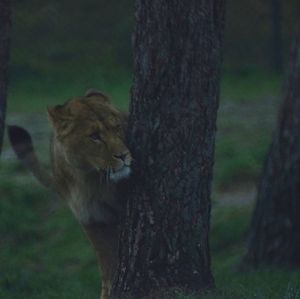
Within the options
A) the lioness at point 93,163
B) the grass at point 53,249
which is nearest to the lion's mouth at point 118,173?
the lioness at point 93,163

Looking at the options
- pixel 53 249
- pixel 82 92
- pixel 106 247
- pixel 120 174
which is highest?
pixel 120 174

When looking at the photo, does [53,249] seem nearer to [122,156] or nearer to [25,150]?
[25,150]

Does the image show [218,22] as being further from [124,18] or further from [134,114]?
[124,18]

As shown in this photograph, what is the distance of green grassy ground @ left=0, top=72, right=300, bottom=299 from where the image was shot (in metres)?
7.89

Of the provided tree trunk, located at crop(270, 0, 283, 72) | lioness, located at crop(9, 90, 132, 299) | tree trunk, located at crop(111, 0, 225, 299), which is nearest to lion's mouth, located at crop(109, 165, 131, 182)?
lioness, located at crop(9, 90, 132, 299)

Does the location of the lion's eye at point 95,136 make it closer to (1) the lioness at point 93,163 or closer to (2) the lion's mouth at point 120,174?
(1) the lioness at point 93,163

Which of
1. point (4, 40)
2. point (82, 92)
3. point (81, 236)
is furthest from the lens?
point (82, 92)

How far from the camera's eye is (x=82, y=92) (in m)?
16.7

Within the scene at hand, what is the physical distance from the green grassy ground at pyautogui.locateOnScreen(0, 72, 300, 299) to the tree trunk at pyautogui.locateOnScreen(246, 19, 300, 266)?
223 millimetres

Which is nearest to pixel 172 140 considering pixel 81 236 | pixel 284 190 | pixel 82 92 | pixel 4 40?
pixel 4 40

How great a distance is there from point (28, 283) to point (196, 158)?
3.03m

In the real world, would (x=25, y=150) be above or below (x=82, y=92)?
above

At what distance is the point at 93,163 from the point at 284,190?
2.90 m

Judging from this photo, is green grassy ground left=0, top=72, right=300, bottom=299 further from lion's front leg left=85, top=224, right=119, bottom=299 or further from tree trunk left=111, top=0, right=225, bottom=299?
lion's front leg left=85, top=224, right=119, bottom=299
